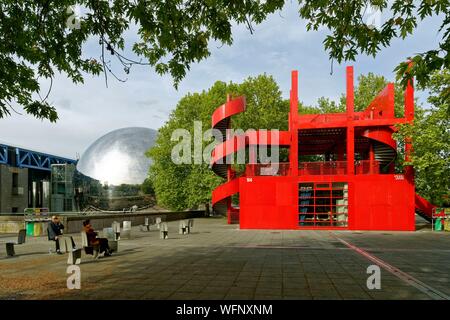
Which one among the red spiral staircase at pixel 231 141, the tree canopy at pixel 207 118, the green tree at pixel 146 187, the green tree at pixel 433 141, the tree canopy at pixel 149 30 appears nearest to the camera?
the tree canopy at pixel 149 30

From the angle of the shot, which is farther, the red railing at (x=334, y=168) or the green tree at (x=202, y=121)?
the green tree at (x=202, y=121)

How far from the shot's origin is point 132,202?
92.1m

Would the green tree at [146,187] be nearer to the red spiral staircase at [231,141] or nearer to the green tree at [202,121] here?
the green tree at [202,121]

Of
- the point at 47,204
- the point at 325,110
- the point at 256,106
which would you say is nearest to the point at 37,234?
the point at 256,106

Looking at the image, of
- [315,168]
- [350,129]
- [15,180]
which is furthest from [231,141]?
[15,180]

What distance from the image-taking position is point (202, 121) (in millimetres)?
48844

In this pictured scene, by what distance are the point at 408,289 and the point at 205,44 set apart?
7.13 metres

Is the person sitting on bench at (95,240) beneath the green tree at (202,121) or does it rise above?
beneath

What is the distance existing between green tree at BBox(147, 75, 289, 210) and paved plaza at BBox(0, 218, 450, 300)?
3077 cm

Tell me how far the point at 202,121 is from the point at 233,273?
3889cm

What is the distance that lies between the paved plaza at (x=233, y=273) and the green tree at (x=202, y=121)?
30.8m

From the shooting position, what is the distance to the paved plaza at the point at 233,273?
8.60 metres
